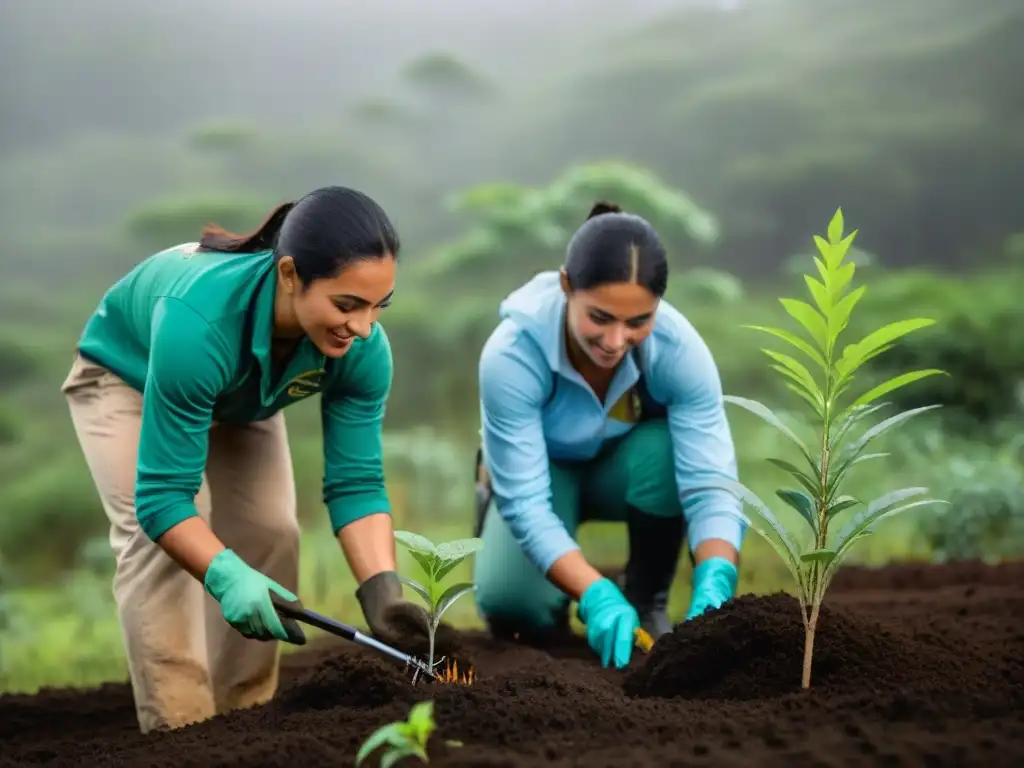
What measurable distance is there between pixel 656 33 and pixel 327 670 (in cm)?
500

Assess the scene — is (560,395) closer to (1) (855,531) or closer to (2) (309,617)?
(2) (309,617)

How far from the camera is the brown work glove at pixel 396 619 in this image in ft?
7.38

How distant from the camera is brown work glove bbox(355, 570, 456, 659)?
2.25 meters

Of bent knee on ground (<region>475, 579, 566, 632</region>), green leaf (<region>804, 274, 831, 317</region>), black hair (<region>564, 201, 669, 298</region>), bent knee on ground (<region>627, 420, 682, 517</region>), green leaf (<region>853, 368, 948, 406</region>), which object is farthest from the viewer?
bent knee on ground (<region>475, 579, 566, 632</region>)

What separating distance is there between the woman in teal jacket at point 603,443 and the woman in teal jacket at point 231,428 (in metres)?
0.34

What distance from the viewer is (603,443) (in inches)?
113

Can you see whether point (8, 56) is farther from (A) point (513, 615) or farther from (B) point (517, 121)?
(A) point (513, 615)

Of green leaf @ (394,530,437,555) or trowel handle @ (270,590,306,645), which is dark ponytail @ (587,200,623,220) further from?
trowel handle @ (270,590,306,645)

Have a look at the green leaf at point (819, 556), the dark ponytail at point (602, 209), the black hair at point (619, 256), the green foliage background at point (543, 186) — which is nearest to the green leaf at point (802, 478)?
the green leaf at point (819, 556)

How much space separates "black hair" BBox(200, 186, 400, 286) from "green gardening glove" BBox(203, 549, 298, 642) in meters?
0.50

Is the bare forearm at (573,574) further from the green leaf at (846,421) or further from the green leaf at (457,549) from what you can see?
the green leaf at (846,421)

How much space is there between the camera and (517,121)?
20.2 feet

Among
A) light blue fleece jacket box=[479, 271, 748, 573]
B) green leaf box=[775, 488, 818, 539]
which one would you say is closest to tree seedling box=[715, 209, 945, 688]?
green leaf box=[775, 488, 818, 539]

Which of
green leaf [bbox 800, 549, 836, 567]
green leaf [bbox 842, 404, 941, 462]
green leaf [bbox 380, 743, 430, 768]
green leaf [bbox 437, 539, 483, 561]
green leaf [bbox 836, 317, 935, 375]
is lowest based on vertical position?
green leaf [bbox 380, 743, 430, 768]
